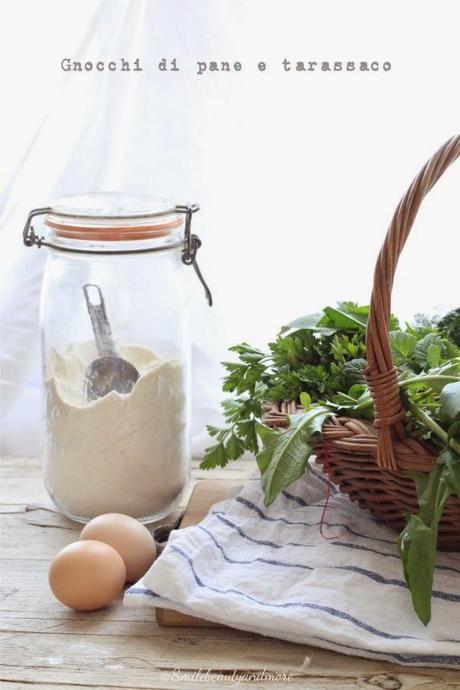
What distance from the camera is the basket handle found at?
87 centimetres

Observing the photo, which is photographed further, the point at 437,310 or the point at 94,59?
the point at 94,59

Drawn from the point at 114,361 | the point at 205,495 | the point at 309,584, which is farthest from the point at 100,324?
the point at 309,584

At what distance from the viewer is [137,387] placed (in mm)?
1132

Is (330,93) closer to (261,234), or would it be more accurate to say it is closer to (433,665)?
(261,234)

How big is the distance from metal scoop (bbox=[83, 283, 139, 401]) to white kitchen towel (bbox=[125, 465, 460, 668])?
177 mm

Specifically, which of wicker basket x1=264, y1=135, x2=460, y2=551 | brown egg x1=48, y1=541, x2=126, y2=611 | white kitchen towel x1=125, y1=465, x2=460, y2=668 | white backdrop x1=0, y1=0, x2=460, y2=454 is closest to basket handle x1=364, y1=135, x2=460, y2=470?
wicker basket x1=264, y1=135, x2=460, y2=551

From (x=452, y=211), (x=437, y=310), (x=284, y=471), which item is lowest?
(x=284, y=471)

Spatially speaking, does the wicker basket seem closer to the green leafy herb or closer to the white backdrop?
the green leafy herb

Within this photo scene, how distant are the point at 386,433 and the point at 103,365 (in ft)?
1.21

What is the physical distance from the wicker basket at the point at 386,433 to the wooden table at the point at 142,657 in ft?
0.52

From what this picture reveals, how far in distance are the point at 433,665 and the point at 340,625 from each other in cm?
8

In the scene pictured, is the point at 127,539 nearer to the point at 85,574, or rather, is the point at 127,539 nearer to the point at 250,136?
the point at 85,574

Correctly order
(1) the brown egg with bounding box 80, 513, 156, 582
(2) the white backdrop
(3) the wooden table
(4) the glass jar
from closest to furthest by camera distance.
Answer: (3) the wooden table → (1) the brown egg with bounding box 80, 513, 156, 582 → (4) the glass jar → (2) the white backdrop

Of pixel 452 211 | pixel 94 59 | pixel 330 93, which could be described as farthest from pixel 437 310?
pixel 94 59
